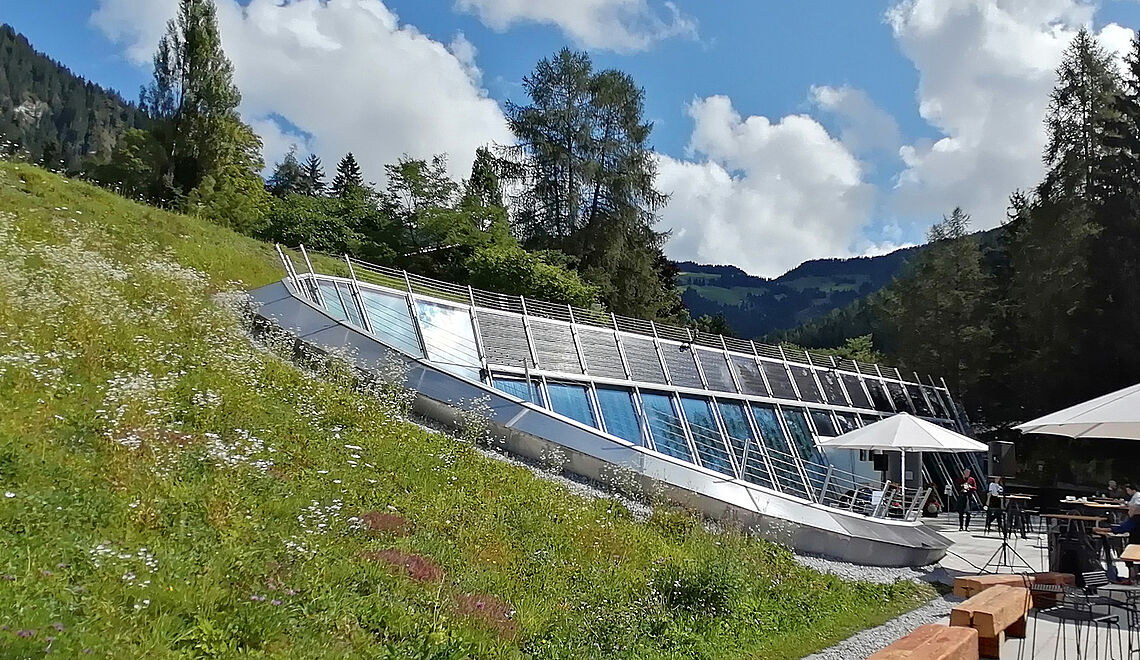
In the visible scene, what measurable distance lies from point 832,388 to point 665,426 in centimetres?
1272

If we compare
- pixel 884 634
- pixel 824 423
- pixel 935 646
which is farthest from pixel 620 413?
pixel 935 646

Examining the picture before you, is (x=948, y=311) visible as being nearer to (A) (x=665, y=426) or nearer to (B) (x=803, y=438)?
(B) (x=803, y=438)

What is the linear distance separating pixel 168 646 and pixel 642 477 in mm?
10386

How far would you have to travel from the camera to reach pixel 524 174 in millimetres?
45688

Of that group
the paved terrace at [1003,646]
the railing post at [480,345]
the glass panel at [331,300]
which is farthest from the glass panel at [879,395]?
the glass panel at [331,300]

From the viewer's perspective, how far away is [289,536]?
27.0 feet

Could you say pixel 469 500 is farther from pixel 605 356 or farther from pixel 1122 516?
pixel 1122 516

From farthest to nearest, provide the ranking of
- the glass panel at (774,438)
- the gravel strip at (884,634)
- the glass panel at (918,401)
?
1. the glass panel at (918,401)
2. the glass panel at (774,438)
3. the gravel strip at (884,634)

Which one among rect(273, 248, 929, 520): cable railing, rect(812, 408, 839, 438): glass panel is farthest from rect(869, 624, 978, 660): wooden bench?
rect(812, 408, 839, 438): glass panel

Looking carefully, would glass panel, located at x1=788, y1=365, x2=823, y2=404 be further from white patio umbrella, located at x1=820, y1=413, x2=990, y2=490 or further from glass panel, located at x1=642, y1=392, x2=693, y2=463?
white patio umbrella, located at x1=820, y1=413, x2=990, y2=490

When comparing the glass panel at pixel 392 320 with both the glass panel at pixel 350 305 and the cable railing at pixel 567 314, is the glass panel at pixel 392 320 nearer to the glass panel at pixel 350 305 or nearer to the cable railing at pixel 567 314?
the glass panel at pixel 350 305

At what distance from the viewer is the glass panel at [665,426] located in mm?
19297

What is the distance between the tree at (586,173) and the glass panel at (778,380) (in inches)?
635

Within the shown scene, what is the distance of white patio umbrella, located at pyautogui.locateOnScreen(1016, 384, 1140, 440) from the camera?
9.58 metres
